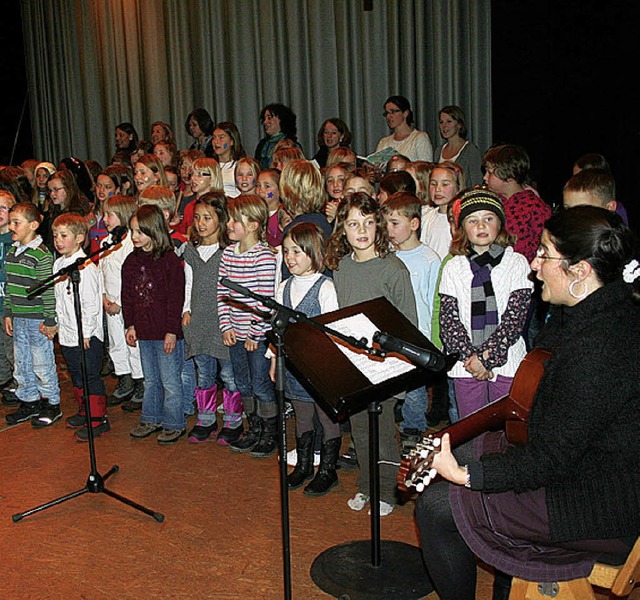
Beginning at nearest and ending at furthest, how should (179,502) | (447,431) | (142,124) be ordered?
(447,431), (179,502), (142,124)

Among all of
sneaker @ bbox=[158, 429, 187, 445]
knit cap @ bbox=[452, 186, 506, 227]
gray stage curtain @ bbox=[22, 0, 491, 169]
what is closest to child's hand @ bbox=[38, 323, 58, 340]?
sneaker @ bbox=[158, 429, 187, 445]

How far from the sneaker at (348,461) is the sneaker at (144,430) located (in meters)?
1.26

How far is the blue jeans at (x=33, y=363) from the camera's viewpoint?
16.0 ft

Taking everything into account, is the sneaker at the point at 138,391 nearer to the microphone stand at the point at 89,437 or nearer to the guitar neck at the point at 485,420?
the microphone stand at the point at 89,437

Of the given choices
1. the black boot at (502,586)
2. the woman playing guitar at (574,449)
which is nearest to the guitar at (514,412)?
the woman playing guitar at (574,449)

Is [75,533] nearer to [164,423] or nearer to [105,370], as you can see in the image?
[164,423]

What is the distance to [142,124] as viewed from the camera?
10406 millimetres

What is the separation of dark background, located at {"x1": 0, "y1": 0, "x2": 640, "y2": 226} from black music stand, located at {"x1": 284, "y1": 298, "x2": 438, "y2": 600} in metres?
3.40

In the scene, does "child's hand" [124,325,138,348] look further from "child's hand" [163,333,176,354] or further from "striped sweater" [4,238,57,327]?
"striped sweater" [4,238,57,327]

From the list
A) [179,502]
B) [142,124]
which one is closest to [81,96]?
[142,124]

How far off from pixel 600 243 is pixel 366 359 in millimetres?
941

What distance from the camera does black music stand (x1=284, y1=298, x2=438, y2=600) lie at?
2615 millimetres

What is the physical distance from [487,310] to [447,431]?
4.13ft

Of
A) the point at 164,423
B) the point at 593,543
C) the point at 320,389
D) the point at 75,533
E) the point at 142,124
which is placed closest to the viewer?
the point at 593,543
